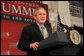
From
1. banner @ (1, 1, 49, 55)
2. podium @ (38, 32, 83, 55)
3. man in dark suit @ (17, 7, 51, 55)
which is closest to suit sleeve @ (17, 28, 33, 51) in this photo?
man in dark suit @ (17, 7, 51, 55)

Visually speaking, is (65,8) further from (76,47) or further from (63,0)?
(76,47)

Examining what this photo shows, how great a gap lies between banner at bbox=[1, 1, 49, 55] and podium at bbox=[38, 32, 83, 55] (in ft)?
12.0

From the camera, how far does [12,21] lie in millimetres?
5055

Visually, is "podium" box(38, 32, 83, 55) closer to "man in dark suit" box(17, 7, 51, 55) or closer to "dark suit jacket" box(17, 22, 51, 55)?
"man in dark suit" box(17, 7, 51, 55)

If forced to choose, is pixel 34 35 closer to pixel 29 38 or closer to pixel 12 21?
pixel 29 38

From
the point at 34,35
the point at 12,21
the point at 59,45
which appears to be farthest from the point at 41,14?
the point at 12,21

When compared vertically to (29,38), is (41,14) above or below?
above

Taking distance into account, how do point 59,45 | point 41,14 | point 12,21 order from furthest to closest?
point 12,21
point 41,14
point 59,45

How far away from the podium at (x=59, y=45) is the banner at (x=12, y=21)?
3669mm

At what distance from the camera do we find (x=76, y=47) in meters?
1.20

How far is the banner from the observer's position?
4777 mm

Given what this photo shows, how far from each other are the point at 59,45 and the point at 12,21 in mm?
4090

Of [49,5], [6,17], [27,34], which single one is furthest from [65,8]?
[27,34]

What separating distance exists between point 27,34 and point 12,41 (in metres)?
3.65
